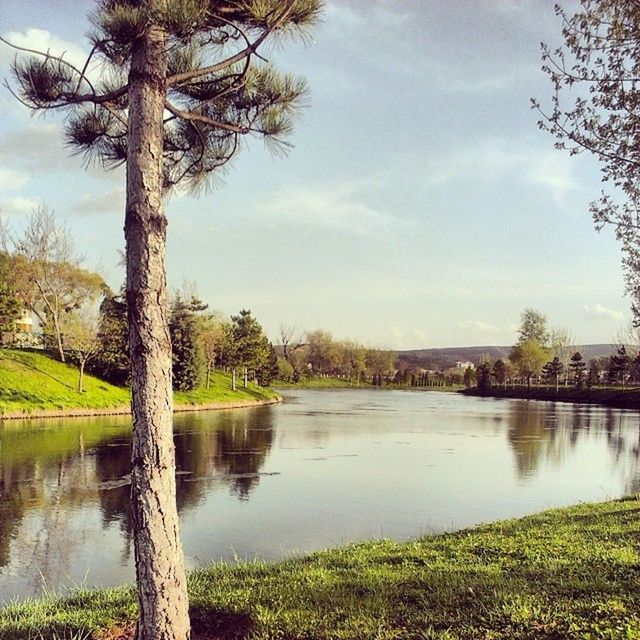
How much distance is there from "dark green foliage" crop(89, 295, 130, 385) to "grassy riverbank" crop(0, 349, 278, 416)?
934mm

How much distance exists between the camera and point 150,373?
3119mm

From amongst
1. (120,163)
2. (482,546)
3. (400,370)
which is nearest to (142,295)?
(120,163)

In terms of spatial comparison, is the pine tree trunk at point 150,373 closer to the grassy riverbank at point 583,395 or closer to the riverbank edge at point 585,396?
the riverbank edge at point 585,396

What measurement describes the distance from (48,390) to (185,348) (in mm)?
9952

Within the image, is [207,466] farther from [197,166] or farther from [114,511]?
[197,166]

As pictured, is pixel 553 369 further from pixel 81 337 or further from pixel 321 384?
pixel 81 337

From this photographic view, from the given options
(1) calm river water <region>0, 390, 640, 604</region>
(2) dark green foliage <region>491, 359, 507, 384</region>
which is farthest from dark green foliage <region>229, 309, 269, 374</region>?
(2) dark green foliage <region>491, 359, 507, 384</region>

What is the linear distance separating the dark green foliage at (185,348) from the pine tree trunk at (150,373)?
3323 cm

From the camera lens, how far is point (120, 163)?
483 centimetres

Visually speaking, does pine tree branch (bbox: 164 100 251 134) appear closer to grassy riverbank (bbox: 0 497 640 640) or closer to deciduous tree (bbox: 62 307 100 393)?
grassy riverbank (bbox: 0 497 640 640)

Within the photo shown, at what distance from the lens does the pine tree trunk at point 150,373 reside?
3027 mm

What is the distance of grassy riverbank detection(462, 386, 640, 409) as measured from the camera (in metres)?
49.5


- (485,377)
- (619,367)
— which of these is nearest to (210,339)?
(619,367)

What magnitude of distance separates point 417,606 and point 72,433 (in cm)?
1953
